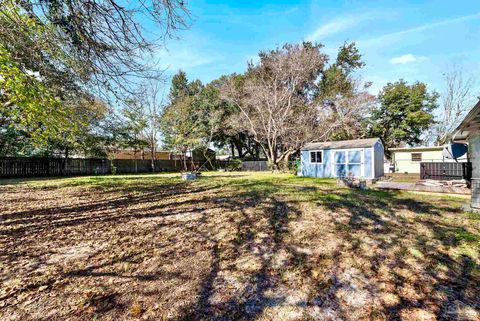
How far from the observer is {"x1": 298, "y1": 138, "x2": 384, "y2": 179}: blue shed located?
39.8 feet

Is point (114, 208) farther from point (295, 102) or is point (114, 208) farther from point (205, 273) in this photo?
point (295, 102)

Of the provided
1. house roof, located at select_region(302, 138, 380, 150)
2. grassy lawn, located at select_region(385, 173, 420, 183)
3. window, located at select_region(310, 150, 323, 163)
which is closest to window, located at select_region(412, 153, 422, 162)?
grassy lawn, located at select_region(385, 173, 420, 183)

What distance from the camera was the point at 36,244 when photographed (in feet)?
10.1

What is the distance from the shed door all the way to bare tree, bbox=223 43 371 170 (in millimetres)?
4422

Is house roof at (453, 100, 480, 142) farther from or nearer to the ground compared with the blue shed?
farther from the ground

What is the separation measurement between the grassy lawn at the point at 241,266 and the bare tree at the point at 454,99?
997 inches

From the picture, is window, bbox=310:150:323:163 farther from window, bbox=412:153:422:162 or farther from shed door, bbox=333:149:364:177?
window, bbox=412:153:422:162

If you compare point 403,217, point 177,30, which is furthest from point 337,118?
point 177,30

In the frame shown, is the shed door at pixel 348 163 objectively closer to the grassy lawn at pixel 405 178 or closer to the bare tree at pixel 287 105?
the grassy lawn at pixel 405 178

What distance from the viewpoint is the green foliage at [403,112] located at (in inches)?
946

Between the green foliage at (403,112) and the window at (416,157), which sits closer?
the window at (416,157)

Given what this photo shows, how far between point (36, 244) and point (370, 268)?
402cm

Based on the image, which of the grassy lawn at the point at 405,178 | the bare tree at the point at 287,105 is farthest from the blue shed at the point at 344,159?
the bare tree at the point at 287,105

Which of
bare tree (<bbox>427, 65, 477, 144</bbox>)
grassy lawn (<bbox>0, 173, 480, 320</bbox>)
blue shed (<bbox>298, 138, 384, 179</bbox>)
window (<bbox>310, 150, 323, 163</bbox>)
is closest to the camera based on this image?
grassy lawn (<bbox>0, 173, 480, 320</bbox>)
